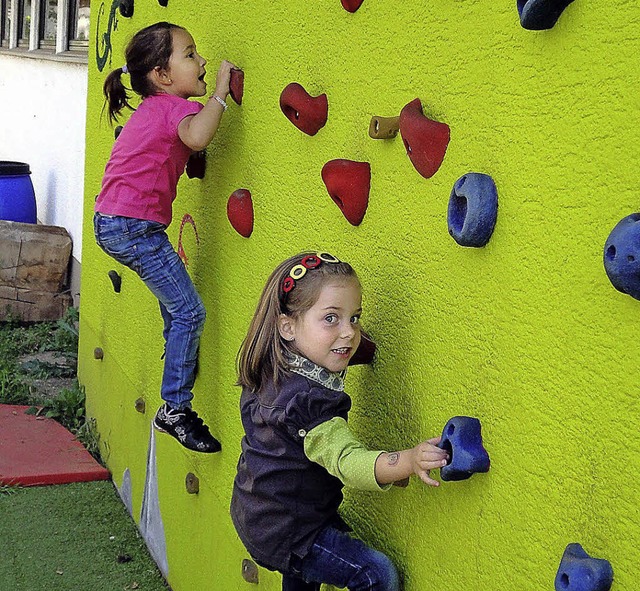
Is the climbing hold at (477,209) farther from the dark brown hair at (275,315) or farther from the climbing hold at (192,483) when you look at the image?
the climbing hold at (192,483)

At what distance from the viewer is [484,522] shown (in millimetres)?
1854

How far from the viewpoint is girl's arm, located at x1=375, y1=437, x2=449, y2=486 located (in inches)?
72.8

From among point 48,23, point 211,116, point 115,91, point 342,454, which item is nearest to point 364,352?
point 342,454

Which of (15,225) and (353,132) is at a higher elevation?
(353,132)

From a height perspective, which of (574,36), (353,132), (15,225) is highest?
(574,36)

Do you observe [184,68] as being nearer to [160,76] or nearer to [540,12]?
[160,76]

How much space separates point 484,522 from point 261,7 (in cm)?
166

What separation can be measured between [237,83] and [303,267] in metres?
1.05

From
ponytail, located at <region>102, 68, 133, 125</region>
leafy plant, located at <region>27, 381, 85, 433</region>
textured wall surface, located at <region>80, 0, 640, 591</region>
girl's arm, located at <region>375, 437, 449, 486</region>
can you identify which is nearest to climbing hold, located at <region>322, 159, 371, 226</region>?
textured wall surface, located at <region>80, 0, 640, 591</region>

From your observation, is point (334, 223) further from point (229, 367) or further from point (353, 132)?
point (229, 367)

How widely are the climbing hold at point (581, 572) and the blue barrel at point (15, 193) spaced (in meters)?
7.38

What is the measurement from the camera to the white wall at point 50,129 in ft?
26.4

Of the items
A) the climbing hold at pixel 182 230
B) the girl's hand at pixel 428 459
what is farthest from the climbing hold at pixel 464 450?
the climbing hold at pixel 182 230

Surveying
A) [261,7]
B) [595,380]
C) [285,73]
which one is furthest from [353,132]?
[595,380]
